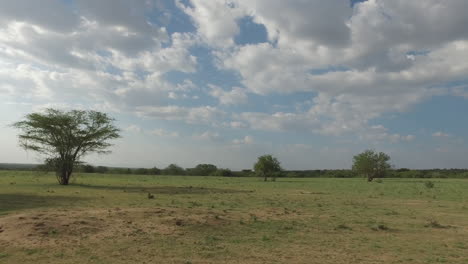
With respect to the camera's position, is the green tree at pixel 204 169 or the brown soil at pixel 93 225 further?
the green tree at pixel 204 169

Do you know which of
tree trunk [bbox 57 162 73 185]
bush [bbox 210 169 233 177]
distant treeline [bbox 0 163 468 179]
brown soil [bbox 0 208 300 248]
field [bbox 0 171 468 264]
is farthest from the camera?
bush [bbox 210 169 233 177]

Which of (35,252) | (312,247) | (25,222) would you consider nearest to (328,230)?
(312,247)

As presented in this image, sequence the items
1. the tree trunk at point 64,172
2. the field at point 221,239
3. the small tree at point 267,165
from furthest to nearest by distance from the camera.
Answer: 1. the small tree at point 267,165
2. the tree trunk at point 64,172
3. the field at point 221,239

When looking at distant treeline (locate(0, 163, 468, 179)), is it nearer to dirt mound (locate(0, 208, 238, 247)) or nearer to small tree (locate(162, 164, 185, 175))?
small tree (locate(162, 164, 185, 175))

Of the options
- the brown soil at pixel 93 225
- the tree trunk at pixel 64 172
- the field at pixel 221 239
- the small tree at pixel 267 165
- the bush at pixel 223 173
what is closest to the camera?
the field at pixel 221 239

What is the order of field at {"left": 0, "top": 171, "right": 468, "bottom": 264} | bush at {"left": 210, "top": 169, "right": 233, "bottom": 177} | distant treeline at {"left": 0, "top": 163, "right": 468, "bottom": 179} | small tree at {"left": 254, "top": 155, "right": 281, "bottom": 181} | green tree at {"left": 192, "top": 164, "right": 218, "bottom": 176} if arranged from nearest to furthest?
field at {"left": 0, "top": 171, "right": 468, "bottom": 264}
small tree at {"left": 254, "top": 155, "right": 281, "bottom": 181}
distant treeline at {"left": 0, "top": 163, "right": 468, "bottom": 179}
bush at {"left": 210, "top": 169, "right": 233, "bottom": 177}
green tree at {"left": 192, "top": 164, "right": 218, "bottom": 176}

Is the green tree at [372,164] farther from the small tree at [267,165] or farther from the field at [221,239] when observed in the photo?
the field at [221,239]

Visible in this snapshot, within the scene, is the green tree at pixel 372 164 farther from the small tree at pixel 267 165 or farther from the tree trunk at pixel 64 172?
the tree trunk at pixel 64 172

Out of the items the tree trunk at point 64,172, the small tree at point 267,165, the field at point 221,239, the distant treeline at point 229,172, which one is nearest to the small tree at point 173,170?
the distant treeline at point 229,172

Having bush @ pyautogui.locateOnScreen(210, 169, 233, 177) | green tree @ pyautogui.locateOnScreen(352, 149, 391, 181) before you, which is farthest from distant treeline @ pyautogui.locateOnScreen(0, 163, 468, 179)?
green tree @ pyautogui.locateOnScreen(352, 149, 391, 181)

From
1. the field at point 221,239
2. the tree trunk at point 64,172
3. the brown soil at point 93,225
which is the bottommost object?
the field at point 221,239

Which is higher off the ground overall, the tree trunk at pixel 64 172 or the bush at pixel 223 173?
the tree trunk at pixel 64 172

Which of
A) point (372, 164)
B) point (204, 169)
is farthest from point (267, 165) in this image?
point (204, 169)

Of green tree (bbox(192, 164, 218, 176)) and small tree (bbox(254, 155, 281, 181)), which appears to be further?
green tree (bbox(192, 164, 218, 176))
